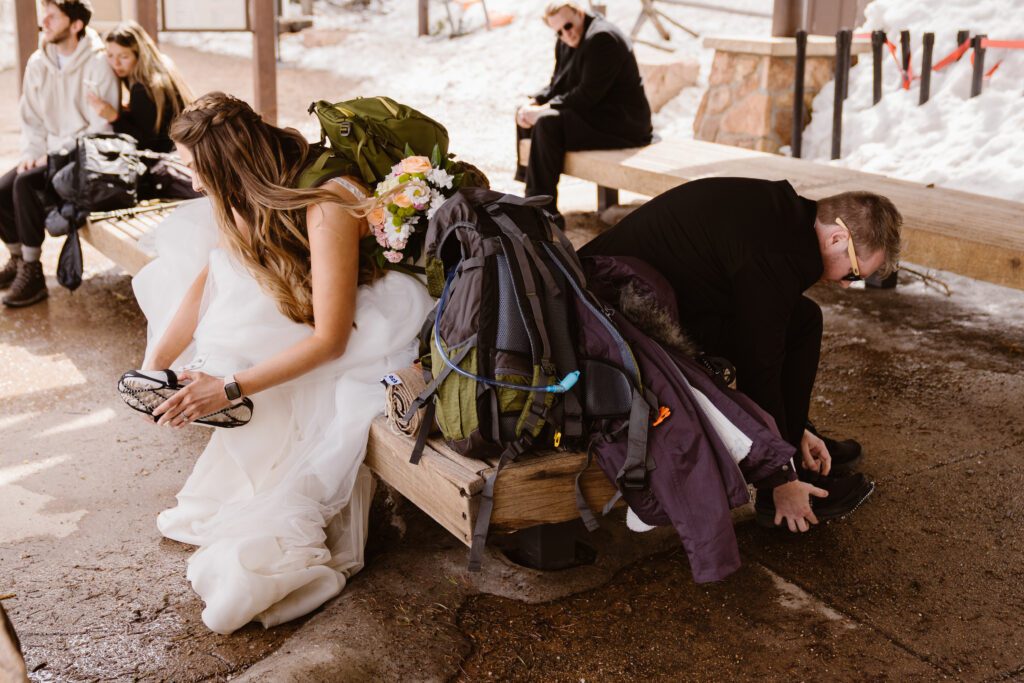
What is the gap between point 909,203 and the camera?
4.24 metres

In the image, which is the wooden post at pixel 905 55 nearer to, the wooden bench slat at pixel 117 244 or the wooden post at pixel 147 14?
the wooden post at pixel 147 14

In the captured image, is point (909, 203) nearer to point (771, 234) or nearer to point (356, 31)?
point (771, 234)

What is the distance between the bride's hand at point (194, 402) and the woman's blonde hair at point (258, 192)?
0.32 meters

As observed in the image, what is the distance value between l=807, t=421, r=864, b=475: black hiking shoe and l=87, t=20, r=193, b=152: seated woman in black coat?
345 cm

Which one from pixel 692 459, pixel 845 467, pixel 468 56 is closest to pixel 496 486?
pixel 692 459

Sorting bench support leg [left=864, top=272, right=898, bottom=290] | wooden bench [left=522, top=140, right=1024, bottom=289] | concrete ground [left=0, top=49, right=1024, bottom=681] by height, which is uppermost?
wooden bench [left=522, top=140, right=1024, bottom=289]

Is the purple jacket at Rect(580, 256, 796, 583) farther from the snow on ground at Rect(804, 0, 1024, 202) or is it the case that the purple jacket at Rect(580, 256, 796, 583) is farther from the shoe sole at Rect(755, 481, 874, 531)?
the snow on ground at Rect(804, 0, 1024, 202)

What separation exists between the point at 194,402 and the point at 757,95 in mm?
5391

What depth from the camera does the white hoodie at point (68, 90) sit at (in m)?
5.18

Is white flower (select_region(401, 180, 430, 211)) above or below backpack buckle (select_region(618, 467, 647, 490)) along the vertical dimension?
above

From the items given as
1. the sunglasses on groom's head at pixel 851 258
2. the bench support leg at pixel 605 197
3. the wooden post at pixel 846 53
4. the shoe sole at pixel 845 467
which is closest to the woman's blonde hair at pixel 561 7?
the bench support leg at pixel 605 197

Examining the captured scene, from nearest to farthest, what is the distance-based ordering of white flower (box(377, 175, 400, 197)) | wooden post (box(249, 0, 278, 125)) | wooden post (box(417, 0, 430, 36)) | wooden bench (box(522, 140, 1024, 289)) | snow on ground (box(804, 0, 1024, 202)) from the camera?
white flower (box(377, 175, 400, 197))
wooden bench (box(522, 140, 1024, 289))
snow on ground (box(804, 0, 1024, 202))
wooden post (box(249, 0, 278, 125))
wooden post (box(417, 0, 430, 36))

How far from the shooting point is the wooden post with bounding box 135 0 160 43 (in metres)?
6.14

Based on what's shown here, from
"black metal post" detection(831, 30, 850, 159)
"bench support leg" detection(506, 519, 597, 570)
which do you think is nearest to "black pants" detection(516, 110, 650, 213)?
"black metal post" detection(831, 30, 850, 159)
